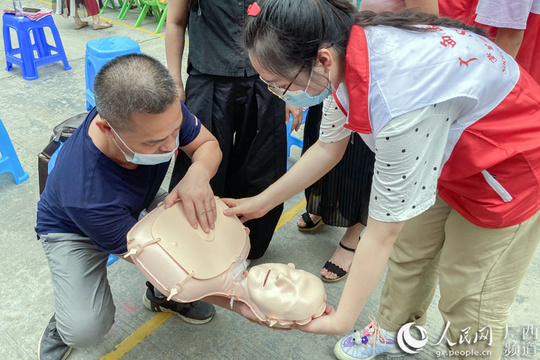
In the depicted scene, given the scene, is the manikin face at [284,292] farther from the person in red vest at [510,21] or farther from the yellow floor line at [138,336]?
the person in red vest at [510,21]

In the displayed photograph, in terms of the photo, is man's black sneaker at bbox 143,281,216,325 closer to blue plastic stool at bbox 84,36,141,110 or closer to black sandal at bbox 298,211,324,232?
black sandal at bbox 298,211,324,232

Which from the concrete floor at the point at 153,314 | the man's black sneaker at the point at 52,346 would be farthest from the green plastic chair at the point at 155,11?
the man's black sneaker at the point at 52,346

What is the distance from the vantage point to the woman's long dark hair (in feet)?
3.20

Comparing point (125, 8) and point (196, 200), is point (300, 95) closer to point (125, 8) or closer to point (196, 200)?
point (196, 200)

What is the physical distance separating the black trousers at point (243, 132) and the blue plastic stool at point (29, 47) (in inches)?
121

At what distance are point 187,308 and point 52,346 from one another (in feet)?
1.80

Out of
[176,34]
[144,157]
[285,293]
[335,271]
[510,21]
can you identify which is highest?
[510,21]

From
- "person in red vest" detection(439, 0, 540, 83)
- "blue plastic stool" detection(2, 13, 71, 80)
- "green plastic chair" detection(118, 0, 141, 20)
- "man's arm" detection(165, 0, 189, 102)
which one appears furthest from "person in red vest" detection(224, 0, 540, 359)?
"green plastic chair" detection(118, 0, 141, 20)

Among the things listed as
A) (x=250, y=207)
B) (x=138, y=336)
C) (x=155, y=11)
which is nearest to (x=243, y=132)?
(x=250, y=207)

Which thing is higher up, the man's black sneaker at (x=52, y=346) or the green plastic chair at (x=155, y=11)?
the green plastic chair at (x=155, y=11)

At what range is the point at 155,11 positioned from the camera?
6.27m

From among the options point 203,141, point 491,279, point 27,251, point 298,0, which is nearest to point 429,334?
point 491,279

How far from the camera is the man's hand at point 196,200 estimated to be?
1484mm

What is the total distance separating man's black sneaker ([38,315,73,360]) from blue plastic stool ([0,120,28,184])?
1395mm
